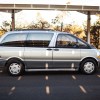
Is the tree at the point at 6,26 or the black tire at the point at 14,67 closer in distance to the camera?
the black tire at the point at 14,67

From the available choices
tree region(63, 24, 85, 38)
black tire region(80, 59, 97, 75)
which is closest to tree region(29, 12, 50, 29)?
tree region(63, 24, 85, 38)

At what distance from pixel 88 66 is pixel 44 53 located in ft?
5.89

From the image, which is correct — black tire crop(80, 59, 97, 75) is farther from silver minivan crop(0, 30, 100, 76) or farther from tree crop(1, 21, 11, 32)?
tree crop(1, 21, 11, 32)

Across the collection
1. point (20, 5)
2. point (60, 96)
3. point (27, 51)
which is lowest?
point (60, 96)

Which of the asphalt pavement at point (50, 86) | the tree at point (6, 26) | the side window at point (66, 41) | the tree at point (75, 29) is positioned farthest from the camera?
the tree at point (75, 29)

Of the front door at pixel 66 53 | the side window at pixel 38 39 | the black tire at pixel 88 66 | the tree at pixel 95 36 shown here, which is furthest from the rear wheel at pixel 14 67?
the tree at pixel 95 36

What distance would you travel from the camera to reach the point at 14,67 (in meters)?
14.2

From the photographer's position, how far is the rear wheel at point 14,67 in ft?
46.4

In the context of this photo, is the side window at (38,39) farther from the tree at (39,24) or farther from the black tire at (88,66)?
the tree at (39,24)

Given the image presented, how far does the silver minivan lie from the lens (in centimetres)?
1418
